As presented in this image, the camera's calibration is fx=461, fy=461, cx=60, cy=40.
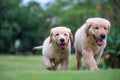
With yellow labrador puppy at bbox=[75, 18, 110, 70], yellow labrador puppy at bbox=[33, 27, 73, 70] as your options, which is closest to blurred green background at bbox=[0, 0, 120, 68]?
yellow labrador puppy at bbox=[33, 27, 73, 70]

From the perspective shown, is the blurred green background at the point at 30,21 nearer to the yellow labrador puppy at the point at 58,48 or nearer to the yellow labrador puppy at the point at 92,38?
the yellow labrador puppy at the point at 58,48

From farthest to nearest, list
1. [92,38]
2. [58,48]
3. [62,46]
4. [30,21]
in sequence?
[30,21], [58,48], [62,46], [92,38]

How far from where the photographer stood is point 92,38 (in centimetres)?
955

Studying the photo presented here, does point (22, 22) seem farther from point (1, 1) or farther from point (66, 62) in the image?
point (66, 62)

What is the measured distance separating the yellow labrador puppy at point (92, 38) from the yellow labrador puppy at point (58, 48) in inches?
12.4

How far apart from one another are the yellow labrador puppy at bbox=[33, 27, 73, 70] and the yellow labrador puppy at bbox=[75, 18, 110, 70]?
32 cm

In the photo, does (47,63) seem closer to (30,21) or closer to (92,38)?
(92,38)

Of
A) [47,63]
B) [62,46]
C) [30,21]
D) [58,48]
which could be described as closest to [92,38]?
[62,46]

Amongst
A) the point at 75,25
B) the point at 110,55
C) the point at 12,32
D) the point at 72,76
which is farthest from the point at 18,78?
the point at 12,32

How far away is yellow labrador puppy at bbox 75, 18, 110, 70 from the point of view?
9.23m

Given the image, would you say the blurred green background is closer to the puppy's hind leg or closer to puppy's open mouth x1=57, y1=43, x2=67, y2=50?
the puppy's hind leg

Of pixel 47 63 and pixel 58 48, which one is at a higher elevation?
pixel 58 48

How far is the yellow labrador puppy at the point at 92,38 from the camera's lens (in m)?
9.23

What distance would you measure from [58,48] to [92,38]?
801 millimetres
